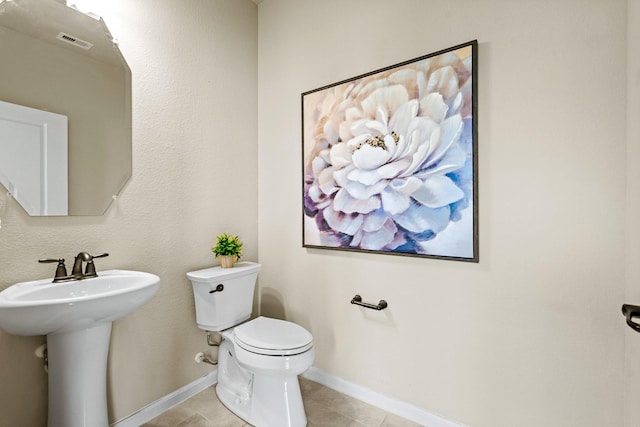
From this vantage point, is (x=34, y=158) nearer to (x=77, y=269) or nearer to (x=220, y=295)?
(x=77, y=269)

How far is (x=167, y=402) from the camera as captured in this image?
1775 millimetres

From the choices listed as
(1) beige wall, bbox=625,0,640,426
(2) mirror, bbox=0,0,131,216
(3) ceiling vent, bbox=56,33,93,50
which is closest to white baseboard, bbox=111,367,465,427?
(1) beige wall, bbox=625,0,640,426

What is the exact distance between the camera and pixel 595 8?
1.20 m

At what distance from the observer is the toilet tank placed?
5.85 feet

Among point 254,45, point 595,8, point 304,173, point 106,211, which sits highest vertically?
point 254,45

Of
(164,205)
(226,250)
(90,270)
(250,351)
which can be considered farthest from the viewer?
(226,250)

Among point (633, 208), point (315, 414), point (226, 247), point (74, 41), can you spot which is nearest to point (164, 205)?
point (226, 247)

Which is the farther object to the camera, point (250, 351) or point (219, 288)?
point (219, 288)

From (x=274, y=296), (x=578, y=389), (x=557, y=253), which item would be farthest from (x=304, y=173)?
(x=578, y=389)

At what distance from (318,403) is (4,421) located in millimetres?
1428

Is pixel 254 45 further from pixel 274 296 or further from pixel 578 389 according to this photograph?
pixel 578 389

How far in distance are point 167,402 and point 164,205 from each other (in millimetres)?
1132

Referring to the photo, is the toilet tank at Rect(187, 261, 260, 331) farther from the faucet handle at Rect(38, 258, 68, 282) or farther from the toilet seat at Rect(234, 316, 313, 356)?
the faucet handle at Rect(38, 258, 68, 282)

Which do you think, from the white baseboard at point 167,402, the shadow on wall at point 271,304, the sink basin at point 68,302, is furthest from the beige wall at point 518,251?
the sink basin at point 68,302
